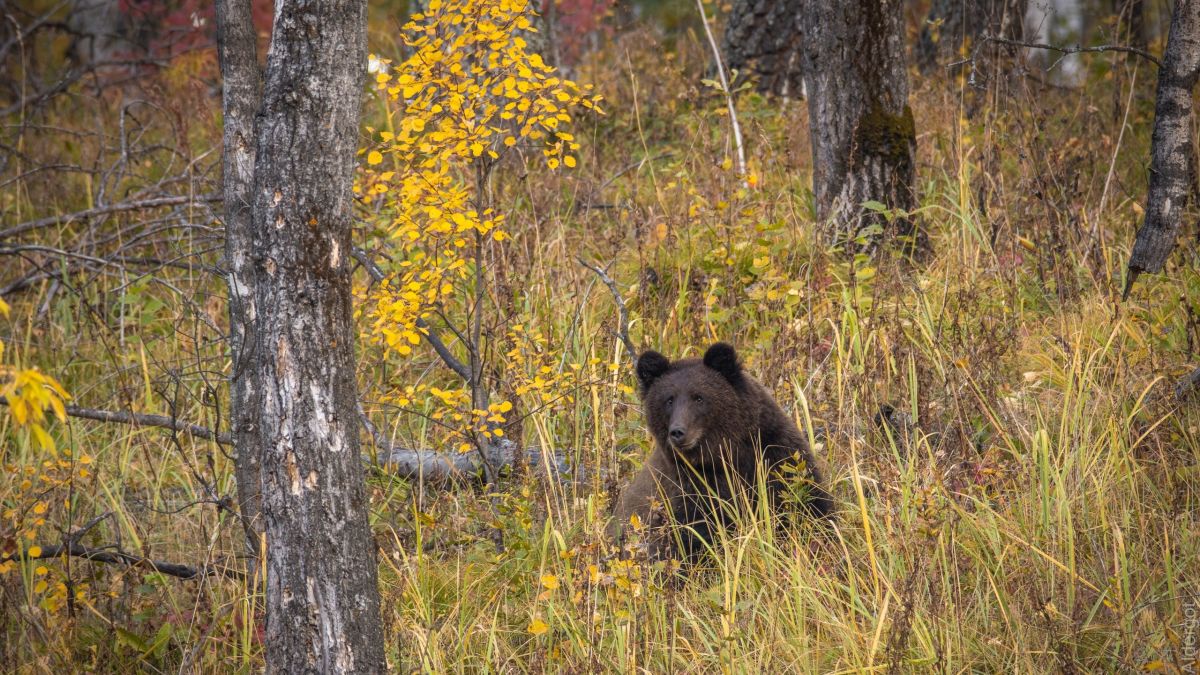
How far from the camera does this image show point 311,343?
12.3 feet

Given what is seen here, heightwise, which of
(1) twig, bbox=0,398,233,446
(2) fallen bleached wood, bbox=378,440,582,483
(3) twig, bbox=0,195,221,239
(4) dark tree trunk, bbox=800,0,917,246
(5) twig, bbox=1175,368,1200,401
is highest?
(4) dark tree trunk, bbox=800,0,917,246

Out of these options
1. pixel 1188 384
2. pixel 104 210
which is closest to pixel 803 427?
pixel 1188 384

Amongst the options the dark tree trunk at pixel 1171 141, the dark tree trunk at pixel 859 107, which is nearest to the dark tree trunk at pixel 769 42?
the dark tree trunk at pixel 859 107

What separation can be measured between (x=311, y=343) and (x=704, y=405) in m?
2.21

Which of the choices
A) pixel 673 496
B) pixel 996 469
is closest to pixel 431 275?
pixel 673 496

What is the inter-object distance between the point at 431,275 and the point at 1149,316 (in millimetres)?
3456

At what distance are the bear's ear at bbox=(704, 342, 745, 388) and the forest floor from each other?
1.52ft

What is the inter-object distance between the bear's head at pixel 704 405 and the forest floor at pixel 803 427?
0.25m

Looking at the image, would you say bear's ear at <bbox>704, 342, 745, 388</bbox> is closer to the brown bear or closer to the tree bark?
the brown bear

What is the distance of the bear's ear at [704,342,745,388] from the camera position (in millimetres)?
5395

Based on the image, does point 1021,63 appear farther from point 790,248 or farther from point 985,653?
point 985,653

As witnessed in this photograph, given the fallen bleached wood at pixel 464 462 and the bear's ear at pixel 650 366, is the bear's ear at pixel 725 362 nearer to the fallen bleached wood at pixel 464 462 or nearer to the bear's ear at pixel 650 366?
the bear's ear at pixel 650 366

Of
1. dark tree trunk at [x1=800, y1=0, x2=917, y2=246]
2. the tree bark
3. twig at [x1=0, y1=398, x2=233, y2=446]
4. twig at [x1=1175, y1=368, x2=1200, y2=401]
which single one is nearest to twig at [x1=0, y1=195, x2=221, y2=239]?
twig at [x1=0, y1=398, x2=233, y2=446]

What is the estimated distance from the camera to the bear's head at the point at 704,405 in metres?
5.38
